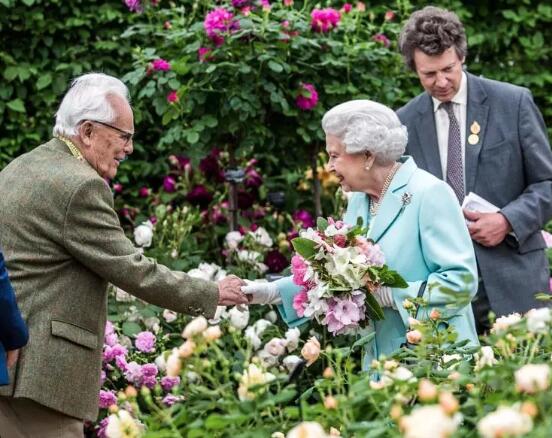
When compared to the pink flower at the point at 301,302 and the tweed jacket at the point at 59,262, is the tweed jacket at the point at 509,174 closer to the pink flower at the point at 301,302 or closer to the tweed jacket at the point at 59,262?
the pink flower at the point at 301,302

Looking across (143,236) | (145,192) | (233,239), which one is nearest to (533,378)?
(143,236)

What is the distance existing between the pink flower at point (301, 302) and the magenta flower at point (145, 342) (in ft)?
3.43

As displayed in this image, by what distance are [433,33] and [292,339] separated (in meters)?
1.22

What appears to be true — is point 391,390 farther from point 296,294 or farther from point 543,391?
point 296,294

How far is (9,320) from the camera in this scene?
2.67 m

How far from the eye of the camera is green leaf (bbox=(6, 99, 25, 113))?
17.6 feet

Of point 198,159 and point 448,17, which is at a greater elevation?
point 448,17

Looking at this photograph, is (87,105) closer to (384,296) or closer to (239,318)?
(384,296)

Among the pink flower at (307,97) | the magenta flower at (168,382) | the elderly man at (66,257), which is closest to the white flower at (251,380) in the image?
the elderly man at (66,257)

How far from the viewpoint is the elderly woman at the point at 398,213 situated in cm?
308

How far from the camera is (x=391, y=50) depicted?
5340 mm

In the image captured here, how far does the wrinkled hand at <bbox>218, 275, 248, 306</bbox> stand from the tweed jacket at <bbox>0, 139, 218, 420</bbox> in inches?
18.6

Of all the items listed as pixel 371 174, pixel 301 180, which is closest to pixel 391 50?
pixel 301 180

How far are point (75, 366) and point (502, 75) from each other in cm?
372
